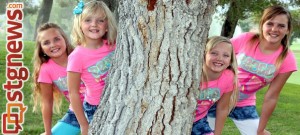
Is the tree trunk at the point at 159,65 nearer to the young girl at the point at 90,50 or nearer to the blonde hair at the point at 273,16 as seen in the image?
the young girl at the point at 90,50

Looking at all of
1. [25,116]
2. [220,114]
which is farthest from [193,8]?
[25,116]

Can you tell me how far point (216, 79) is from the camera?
3.08 meters

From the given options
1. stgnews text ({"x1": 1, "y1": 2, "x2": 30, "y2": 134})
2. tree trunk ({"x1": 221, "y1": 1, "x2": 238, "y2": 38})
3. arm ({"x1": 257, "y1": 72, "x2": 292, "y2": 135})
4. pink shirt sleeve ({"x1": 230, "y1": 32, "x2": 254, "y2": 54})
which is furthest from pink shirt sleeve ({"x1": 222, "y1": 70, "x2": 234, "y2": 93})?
tree trunk ({"x1": 221, "y1": 1, "x2": 238, "y2": 38})

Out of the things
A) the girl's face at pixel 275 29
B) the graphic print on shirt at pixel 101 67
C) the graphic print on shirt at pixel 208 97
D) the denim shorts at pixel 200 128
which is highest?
the girl's face at pixel 275 29

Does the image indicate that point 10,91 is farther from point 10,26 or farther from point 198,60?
point 198,60

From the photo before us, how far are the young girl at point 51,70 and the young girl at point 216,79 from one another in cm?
76

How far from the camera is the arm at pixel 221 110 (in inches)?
125

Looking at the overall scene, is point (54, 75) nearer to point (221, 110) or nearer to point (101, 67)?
point (101, 67)

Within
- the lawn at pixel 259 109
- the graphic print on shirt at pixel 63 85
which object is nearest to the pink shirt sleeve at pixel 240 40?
the graphic print on shirt at pixel 63 85

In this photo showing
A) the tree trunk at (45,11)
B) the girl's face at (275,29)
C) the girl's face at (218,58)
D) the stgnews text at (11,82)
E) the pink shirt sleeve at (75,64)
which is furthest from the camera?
the tree trunk at (45,11)

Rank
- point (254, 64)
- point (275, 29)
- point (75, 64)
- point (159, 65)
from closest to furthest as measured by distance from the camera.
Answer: point (159, 65) < point (75, 64) < point (275, 29) < point (254, 64)

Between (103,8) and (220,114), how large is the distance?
991mm

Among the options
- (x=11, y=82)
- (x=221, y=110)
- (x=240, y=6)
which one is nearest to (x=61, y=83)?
(x=221, y=110)

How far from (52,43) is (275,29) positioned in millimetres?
1408
